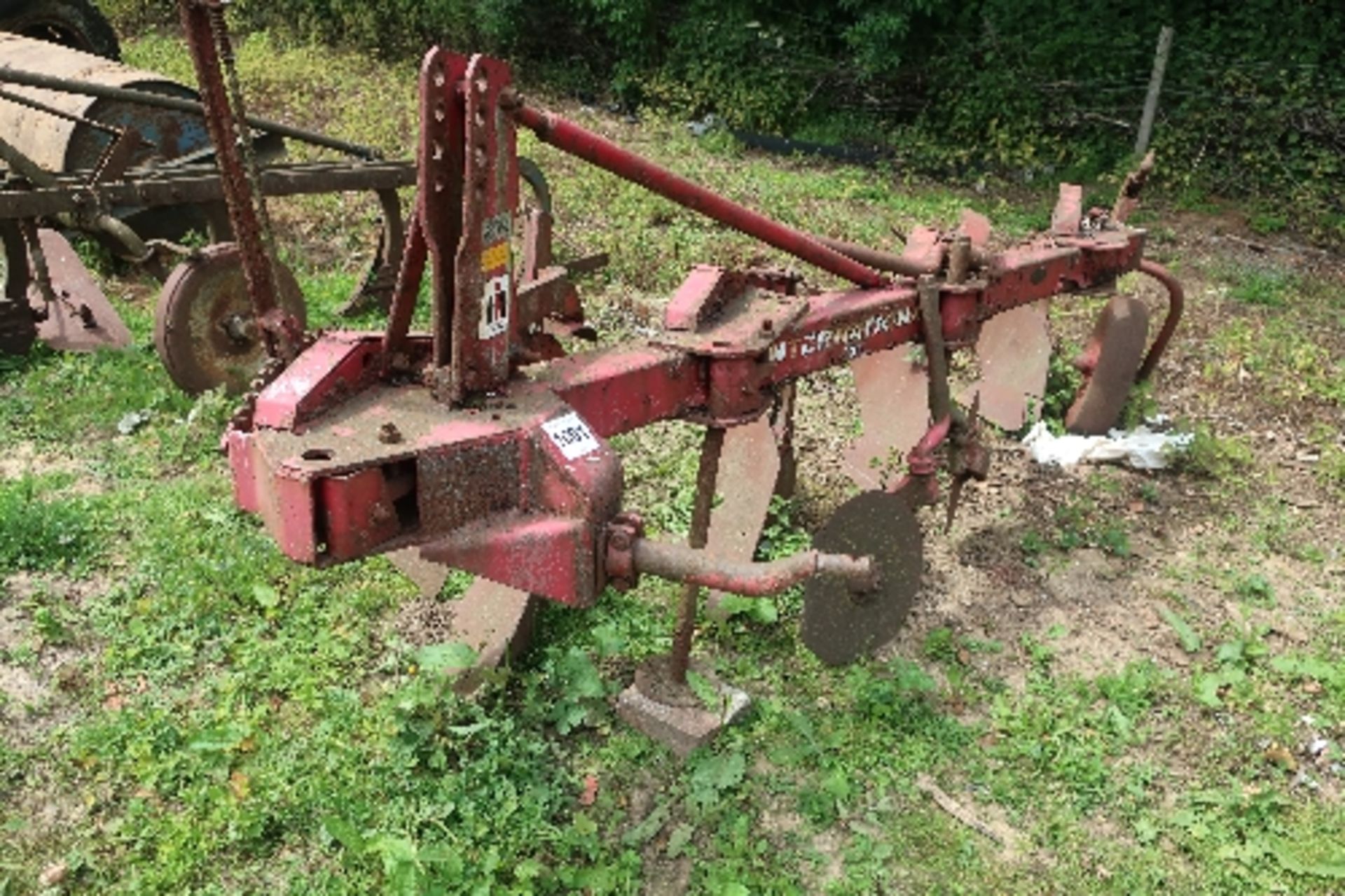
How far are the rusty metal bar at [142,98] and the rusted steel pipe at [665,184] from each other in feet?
8.86

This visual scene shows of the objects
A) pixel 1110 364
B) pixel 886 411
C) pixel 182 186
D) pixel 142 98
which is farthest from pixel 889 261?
pixel 142 98

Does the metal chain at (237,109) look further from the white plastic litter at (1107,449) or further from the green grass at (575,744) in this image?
the white plastic litter at (1107,449)

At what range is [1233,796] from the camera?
3.04m

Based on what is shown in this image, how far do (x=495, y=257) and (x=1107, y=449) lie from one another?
11.1 ft

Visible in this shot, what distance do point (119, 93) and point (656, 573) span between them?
4311 millimetres

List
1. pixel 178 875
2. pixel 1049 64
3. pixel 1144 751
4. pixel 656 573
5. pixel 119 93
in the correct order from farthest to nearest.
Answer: pixel 1049 64 < pixel 119 93 < pixel 1144 751 < pixel 178 875 < pixel 656 573

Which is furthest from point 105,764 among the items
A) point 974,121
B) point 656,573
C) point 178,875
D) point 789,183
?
point 974,121

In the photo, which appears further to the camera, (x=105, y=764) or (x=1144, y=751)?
(x=1144, y=751)

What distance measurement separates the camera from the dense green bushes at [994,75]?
8586 millimetres

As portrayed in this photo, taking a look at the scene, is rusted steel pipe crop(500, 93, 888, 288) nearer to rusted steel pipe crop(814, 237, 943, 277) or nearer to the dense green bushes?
rusted steel pipe crop(814, 237, 943, 277)

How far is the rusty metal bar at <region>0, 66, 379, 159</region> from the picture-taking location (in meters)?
4.90

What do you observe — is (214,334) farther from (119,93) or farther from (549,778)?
(549,778)

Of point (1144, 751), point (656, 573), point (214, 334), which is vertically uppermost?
point (656, 573)

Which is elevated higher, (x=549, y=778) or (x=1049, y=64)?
(x=1049, y=64)
